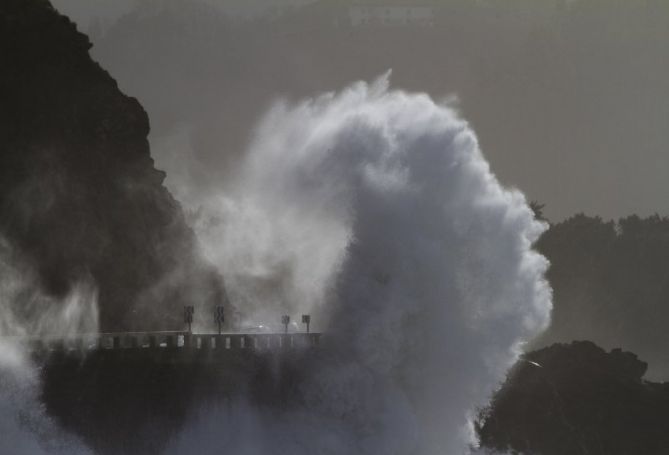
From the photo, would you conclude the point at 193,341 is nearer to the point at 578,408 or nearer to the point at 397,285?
the point at 397,285

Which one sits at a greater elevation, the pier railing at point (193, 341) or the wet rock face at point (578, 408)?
the wet rock face at point (578, 408)

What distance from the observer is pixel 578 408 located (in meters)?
71.1

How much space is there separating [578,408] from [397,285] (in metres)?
17.5

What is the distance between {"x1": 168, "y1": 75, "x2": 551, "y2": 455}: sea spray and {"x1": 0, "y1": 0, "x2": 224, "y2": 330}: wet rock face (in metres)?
4.97

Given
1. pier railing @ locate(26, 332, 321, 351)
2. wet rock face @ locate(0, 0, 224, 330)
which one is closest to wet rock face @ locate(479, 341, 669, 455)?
wet rock face @ locate(0, 0, 224, 330)

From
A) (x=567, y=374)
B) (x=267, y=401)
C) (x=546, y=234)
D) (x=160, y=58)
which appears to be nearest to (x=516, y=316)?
(x=267, y=401)

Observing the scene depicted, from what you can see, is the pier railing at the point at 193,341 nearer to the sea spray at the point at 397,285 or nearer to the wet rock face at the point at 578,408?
the sea spray at the point at 397,285

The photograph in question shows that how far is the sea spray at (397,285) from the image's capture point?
174ft

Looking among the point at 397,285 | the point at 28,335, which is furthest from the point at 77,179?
the point at 397,285

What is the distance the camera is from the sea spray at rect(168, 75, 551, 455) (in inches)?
2094

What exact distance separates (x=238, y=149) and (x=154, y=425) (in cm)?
7992

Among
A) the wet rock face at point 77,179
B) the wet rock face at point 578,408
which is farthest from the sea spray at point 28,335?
the wet rock face at point 578,408

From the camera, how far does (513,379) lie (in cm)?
6700

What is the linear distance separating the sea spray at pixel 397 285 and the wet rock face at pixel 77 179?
16.3 feet
